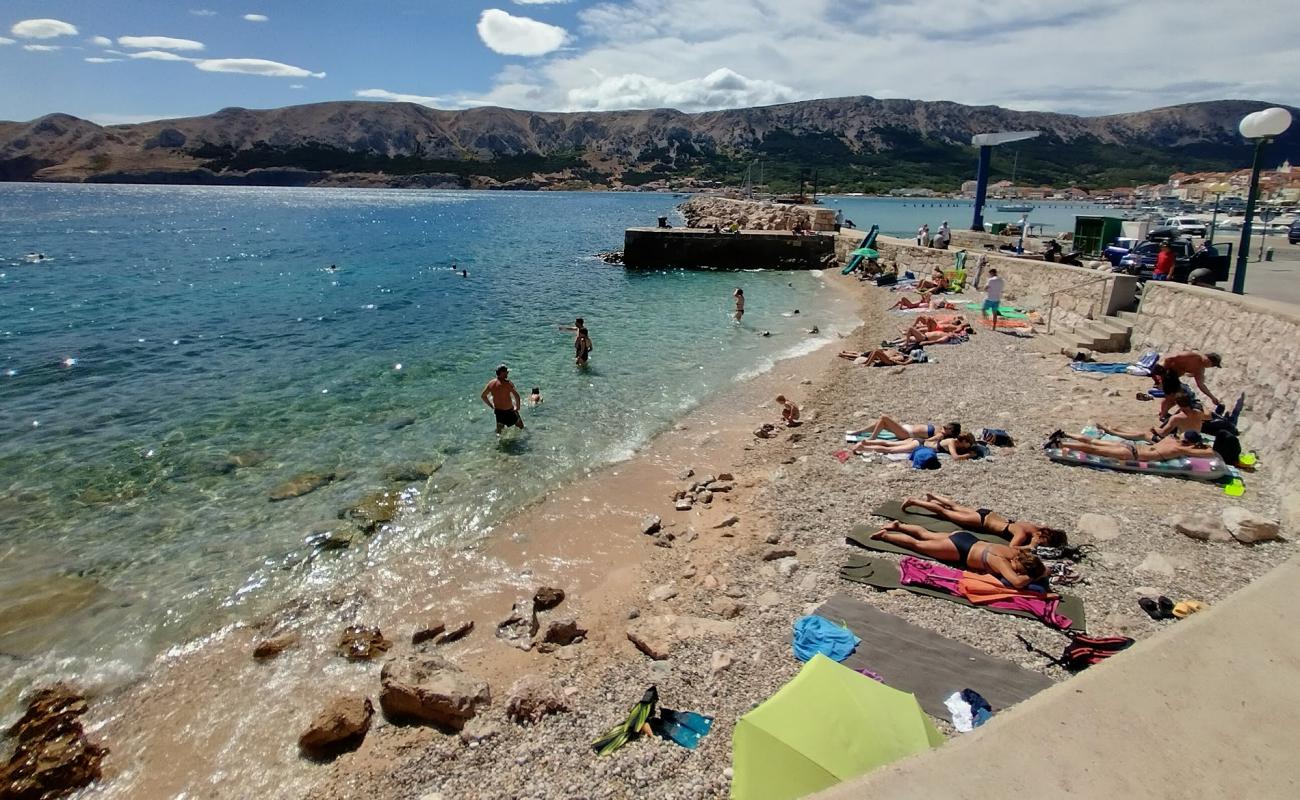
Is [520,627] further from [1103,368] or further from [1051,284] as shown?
[1051,284]

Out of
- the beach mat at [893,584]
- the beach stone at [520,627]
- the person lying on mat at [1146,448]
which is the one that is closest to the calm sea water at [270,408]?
the beach stone at [520,627]

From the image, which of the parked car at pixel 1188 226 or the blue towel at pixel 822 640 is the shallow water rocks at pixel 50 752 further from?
the parked car at pixel 1188 226

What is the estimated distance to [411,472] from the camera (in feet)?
37.8

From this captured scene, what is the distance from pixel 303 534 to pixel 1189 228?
35.8 meters

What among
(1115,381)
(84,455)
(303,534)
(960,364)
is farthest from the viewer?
(960,364)

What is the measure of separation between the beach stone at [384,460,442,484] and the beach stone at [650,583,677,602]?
17.6ft

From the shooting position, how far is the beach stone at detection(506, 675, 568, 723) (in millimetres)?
5613

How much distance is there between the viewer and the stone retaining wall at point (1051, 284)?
17.0 m

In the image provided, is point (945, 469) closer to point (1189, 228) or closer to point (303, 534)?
point (303, 534)

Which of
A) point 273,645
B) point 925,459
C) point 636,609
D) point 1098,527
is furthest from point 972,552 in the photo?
point 273,645

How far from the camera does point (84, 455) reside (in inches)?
483

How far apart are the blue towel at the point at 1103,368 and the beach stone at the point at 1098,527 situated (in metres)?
7.92

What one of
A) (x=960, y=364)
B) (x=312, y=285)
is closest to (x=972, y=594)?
(x=960, y=364)

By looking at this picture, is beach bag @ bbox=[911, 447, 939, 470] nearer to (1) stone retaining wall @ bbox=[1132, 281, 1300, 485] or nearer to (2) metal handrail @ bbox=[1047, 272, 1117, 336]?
(1) stone retaining wall @ bbox=[1132, 281, 1300, 485]
